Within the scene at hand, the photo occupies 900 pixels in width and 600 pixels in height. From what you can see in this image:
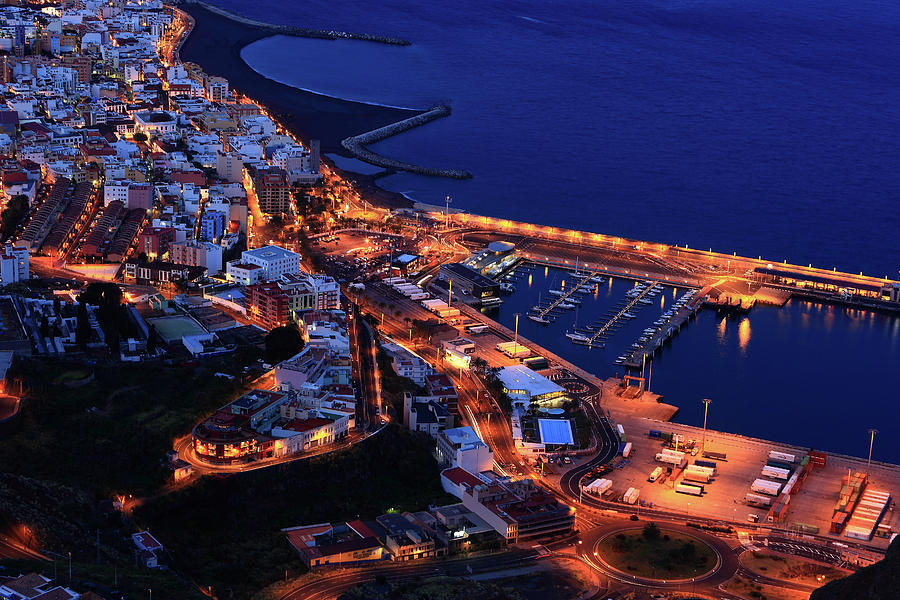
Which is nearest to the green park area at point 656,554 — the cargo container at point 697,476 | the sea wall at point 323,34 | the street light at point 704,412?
the cargo container at point 697,476

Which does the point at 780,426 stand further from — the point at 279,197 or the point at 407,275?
the point at 279,197

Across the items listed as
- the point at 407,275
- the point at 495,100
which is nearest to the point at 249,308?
the point at 407,275

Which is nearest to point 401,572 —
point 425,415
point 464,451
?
point 464,451

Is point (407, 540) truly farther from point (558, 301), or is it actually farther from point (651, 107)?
point (651, 107)

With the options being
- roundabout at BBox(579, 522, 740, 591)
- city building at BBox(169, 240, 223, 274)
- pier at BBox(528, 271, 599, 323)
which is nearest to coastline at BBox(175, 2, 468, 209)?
pier at BBox(528, 271, 599, 323)

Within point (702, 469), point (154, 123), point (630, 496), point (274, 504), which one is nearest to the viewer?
point (274, 504)

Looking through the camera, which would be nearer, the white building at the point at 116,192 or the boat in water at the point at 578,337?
the boat in water at the point at 578,337

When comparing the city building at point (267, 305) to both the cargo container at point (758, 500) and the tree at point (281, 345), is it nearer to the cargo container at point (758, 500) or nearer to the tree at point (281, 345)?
the tree at point (281, 345)
